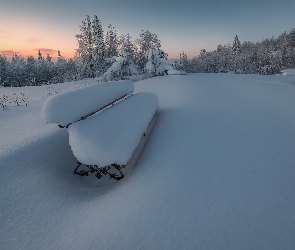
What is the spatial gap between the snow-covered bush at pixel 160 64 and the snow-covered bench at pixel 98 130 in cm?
1127

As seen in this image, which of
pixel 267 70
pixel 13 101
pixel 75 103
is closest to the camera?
pixel 75 103

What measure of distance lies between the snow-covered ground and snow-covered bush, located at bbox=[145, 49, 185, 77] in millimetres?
11133

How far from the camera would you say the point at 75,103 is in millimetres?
3602

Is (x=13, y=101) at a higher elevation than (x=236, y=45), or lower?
lower

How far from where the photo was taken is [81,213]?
292 cm

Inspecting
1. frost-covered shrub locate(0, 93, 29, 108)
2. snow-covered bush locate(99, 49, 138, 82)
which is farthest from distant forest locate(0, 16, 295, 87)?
frost-covered shrub locate(0, 93, 29, 108)

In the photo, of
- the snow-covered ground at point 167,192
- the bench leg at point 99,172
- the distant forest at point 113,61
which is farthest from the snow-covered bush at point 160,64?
the bench leg at point 99,172

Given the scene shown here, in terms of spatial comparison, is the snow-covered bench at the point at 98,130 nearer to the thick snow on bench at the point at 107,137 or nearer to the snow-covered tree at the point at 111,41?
the thick snow on bench at the point at 107,137

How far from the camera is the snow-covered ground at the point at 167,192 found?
2365 mm

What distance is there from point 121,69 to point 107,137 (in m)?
17.2

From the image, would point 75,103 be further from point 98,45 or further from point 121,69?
point 98,45

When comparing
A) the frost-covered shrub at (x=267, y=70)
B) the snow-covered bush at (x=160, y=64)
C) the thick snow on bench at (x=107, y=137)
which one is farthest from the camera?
the frost-covered shrub at (x=267, y=70)

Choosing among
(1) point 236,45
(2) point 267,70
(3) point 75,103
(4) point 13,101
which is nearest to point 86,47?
(4) point 13,101

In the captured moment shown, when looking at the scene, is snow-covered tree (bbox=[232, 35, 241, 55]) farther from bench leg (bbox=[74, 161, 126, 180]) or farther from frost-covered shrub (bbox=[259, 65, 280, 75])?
bench leg (bbox=[74, 161, 126, 180])
